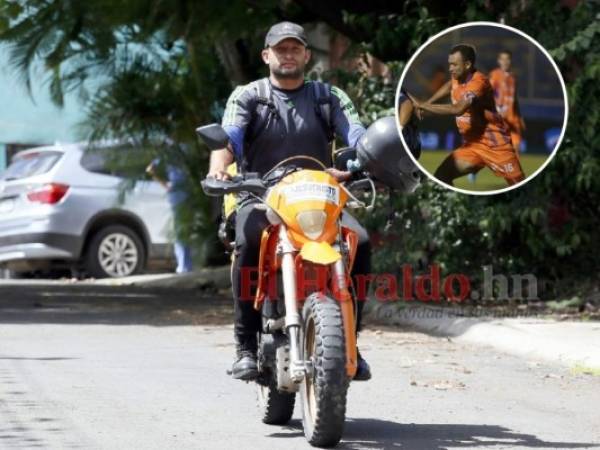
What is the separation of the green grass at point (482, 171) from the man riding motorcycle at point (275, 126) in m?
3.75

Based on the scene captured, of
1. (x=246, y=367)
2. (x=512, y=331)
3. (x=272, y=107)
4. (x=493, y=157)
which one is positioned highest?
(x=272, y=107)

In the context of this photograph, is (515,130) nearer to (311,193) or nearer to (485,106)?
(485,106)

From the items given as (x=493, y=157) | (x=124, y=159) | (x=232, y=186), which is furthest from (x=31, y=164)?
(x=232, y=186)

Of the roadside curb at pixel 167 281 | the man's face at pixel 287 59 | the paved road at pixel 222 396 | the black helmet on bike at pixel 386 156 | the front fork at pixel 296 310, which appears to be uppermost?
the man's face at pixel 287 59

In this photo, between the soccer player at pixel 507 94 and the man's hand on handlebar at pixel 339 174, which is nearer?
the man's hand on handlebar at pixel 339 174

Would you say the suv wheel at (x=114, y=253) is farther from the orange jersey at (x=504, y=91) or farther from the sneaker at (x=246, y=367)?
the sneaker at (x=246, y=367)

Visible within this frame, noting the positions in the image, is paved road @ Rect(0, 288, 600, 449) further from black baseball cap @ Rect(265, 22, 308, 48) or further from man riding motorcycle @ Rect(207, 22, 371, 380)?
black baseball cap @ Rect(265, 22, 308, 48)

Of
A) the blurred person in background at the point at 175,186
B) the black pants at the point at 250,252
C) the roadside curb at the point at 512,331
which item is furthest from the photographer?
the blurred person in background at the point at 175,186

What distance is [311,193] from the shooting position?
659 cm

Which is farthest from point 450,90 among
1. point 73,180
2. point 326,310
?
point 73,180

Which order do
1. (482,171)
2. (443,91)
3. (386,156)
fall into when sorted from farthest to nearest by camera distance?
(443,91)
(482,171)
(386,156)

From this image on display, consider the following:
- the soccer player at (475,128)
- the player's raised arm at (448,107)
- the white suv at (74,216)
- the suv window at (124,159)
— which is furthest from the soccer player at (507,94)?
the white suv at (74,216)

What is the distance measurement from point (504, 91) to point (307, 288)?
5.39 m

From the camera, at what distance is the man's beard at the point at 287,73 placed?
23.6 ft
